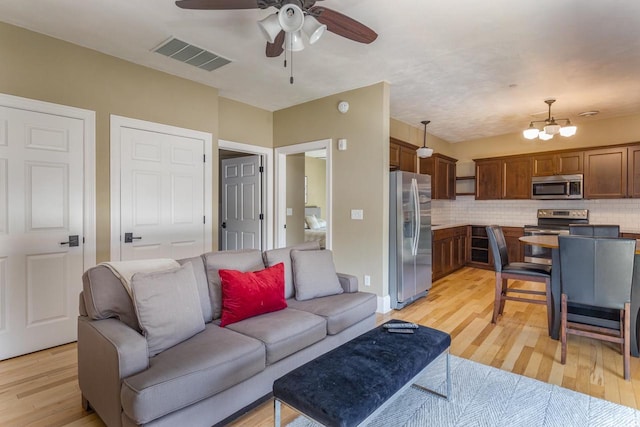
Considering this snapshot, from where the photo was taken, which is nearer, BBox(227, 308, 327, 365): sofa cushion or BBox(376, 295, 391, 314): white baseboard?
BBox(227, 308, 327, 365): sofa cushion

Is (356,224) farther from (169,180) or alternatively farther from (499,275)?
(169,180)

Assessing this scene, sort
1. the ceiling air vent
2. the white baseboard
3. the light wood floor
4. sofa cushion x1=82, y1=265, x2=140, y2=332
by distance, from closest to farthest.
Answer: sofa cushion x1=82, y1=265, x2=140, y2=332 < the light wood floor < the ceiling air vent < the white baseboard

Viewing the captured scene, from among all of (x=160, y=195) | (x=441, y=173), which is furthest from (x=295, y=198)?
(x=441, y=173)

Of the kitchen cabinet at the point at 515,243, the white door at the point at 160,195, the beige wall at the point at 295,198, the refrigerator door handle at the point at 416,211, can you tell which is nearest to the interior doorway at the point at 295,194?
the beige wall at the point at 295,198

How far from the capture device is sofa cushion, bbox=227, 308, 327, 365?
2053 millimetres

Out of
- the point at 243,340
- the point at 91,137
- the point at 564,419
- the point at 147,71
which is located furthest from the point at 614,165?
the point at 91,137

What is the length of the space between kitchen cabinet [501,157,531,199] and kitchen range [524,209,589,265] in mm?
482

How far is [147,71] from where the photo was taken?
11.6 feet

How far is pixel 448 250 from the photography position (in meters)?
5.81

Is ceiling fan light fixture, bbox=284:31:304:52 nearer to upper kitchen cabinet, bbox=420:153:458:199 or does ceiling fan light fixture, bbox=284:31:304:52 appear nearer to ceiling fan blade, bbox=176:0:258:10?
ceiling fan blade, bbox=176:0:258:10

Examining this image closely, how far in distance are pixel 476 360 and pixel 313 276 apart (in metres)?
1.50

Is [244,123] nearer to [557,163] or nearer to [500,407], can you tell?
[500,407]

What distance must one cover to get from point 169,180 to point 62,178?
96 centimetres

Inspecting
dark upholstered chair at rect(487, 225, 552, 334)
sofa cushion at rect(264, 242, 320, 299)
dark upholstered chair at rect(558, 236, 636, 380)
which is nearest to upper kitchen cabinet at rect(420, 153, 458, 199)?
dark upholstered chair at rect(487, 225, 552, 334)
